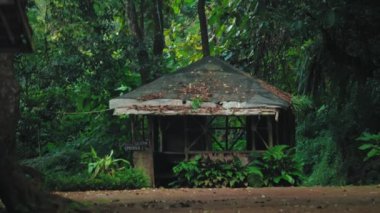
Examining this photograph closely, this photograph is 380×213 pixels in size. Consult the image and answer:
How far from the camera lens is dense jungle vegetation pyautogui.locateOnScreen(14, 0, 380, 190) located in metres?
16.5

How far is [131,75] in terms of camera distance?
72.2 feet

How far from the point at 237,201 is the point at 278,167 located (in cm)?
513

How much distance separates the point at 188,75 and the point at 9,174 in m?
10.4

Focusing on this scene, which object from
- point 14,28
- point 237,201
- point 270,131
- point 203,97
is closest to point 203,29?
Answer: point 203,97

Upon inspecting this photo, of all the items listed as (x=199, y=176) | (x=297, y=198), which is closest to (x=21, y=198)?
(x=297, y=198)

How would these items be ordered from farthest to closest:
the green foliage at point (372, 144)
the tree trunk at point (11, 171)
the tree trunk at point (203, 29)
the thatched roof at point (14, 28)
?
the tree trunk at point (203, 29), the green foliage at point (372, 144), the tree trunk at point (11, 171), the thatched roof at point (14, 28)

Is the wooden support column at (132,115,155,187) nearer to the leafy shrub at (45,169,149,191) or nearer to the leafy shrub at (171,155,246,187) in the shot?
the leafy shrub at (45,169,149,191)

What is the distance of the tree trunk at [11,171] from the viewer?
8.19 metres

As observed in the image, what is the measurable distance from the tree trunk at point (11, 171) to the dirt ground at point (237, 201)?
120cm

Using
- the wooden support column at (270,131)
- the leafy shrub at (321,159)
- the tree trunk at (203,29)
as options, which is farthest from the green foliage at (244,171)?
the tree trunk at (203,29)

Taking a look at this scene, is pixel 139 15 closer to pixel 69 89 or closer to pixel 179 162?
pixel 69 89

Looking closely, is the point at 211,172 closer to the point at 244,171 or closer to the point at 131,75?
the point at 244,171

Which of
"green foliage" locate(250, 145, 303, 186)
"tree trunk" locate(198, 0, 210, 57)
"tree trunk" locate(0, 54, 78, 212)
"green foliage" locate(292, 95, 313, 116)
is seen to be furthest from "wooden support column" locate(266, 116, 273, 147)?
"tree trunk" locate(0, 54, 78, 212)

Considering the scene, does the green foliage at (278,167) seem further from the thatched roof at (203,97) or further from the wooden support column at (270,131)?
the thatched roof at (203,97)
